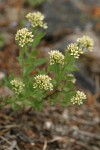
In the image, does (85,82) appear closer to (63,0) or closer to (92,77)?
(92,77)

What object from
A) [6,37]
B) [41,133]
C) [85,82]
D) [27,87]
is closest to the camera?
[27,87]

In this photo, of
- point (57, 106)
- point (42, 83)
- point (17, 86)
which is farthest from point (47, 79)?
point (57, 106)

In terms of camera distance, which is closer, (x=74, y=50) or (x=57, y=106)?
(x=74, y=50)

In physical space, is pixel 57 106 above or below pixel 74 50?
below

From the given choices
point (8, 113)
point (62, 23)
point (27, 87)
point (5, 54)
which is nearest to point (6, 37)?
point (5, 54)

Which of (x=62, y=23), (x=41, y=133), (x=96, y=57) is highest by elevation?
(x=62, y=23)

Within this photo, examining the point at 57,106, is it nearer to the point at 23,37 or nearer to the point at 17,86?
the point at 17,86

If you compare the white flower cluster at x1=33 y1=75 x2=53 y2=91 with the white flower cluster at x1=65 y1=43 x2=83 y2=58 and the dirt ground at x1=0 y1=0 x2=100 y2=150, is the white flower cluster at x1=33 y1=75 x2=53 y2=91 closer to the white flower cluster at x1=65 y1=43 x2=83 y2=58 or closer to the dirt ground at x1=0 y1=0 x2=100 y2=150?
the white flower cluster at x1=65 y1=43 x2=83 y2=58

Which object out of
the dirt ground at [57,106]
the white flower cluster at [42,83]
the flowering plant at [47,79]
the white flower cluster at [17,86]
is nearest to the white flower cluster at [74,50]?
the flowering plant at [47,79]

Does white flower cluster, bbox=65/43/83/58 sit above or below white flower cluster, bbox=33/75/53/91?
above

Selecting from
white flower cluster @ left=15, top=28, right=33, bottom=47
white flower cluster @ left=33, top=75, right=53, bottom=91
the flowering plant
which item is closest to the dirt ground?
the flowering plant

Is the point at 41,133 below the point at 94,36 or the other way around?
below
